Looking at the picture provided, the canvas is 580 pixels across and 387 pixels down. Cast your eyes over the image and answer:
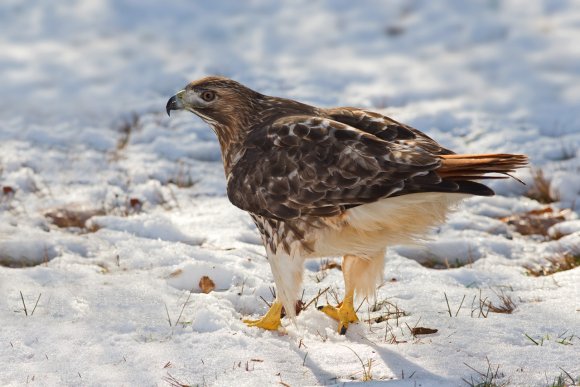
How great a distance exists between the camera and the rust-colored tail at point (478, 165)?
13.9 ft

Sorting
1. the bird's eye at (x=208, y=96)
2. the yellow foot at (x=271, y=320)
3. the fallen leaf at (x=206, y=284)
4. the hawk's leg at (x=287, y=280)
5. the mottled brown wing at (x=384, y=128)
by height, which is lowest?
the yellow foot at (x=271, y=320)

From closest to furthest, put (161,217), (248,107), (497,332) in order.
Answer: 1. (497,332)
2. (248,107)
3. (161,217)

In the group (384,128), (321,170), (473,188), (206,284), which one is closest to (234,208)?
(206,284)

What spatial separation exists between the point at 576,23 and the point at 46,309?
8687mm

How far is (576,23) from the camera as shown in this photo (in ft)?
36.8

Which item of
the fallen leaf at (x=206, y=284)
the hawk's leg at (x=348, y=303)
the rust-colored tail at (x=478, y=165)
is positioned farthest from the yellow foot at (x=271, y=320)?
the rust-colored tail at (x=478, y=165)

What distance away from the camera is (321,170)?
480cm

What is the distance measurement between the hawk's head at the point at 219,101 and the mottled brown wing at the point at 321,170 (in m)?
0.48

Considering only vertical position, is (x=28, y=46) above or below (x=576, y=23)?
below

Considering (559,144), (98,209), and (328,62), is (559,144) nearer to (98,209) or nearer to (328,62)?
Answer: (328,62)

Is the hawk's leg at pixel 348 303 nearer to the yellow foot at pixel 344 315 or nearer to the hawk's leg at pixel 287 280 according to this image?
the yellow foot at pixel 344 315

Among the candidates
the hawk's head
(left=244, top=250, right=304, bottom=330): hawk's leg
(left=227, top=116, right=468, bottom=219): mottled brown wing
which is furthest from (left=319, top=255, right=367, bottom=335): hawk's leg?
the hawk's head

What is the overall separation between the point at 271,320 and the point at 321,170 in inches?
41.7

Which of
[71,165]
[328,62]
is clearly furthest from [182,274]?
[328,62]
